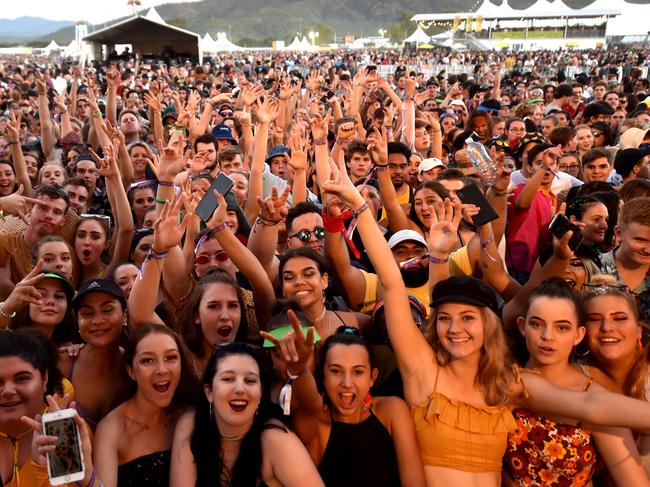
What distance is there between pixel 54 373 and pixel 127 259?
1.72 metres

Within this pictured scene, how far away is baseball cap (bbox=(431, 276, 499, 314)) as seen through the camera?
2789 mm

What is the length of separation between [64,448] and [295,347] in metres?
0.92

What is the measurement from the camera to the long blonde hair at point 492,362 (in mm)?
2781

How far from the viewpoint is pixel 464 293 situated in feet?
9.19

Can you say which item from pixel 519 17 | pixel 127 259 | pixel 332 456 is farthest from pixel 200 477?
pixel 519 17

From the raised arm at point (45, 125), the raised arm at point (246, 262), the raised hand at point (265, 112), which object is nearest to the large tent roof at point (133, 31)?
the raised arm at point (45, 125)

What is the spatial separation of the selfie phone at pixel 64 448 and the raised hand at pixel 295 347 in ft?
2.63

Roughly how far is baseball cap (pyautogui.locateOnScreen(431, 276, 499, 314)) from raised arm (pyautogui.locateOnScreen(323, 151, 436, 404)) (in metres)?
0.16

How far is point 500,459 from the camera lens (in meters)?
2.74

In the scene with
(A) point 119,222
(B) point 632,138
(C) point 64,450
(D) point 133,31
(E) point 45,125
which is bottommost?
(C) point 64,450

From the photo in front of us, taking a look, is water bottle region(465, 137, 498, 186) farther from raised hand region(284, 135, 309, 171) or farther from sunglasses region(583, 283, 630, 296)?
sunglasses region(583, 283, 630, 296)

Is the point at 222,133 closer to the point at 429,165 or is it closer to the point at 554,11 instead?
the point at 429,165

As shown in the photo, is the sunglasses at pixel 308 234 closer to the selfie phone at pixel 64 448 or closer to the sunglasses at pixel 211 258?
the sunglasses at pixel 211 258

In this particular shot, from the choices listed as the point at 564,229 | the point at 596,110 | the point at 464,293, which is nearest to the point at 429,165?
the point at 564,229
